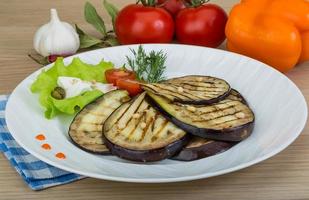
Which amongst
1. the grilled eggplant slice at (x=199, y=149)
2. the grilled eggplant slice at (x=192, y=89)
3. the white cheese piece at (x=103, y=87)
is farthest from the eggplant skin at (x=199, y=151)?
the white cheese piece at (x=103, y=87)

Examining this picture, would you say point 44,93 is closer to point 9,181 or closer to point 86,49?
point 9,181

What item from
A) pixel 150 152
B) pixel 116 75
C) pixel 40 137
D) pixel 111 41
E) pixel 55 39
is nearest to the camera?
pixel 150 152

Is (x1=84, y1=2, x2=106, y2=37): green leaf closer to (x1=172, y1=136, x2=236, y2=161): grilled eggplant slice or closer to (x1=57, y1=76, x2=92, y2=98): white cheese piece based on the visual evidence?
(x1=57, y1=76, x2=92, y2=98): white cheese piece

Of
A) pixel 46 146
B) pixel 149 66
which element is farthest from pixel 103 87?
pixel 46 146

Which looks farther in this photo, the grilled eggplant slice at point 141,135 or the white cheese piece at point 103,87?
the white cheese piece at point 103,87

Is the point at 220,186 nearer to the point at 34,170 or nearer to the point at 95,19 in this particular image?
the point at 34,170

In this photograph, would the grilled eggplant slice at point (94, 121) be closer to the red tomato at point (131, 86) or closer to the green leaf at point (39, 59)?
the red tomato at point (131, 86)

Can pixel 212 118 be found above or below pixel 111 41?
above
